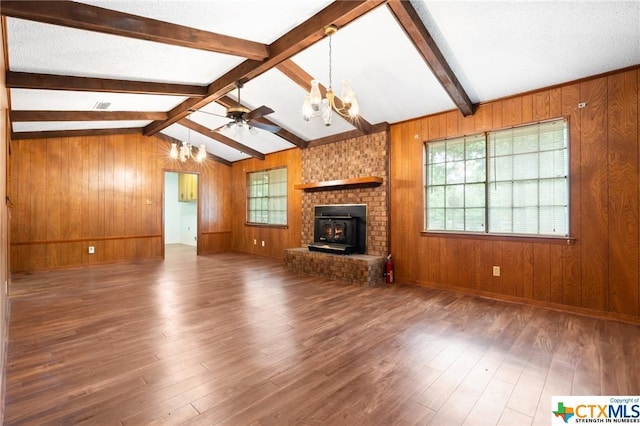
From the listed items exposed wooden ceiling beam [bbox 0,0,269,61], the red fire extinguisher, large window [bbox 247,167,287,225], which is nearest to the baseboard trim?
the red fire extinguisher

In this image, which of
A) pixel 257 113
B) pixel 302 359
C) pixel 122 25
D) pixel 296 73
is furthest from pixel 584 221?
pixel 122 25

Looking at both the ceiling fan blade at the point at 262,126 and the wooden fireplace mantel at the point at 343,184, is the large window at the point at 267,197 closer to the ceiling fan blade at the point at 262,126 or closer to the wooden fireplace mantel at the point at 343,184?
the wooden fireplace mantel at the point at 343,184

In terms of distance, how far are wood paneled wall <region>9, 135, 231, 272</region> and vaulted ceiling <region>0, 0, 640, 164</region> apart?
5.25 feet

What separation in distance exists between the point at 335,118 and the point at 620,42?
3.55 metres

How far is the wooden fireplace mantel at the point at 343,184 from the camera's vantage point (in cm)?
497

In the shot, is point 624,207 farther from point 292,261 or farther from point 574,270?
point 292,261

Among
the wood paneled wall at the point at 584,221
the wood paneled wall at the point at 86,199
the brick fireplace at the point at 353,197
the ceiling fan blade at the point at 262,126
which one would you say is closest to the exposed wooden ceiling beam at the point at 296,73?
the ceiling fan blade at the point at 262,126

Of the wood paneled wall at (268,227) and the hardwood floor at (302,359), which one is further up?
the wood paneled wall at (268,227)

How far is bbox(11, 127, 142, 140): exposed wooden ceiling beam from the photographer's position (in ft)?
18.0

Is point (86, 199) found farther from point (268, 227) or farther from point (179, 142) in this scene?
point (268, 227)

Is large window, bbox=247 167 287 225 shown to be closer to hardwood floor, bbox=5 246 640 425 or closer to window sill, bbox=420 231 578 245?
hardwood floor, bbox=5 246 640 425

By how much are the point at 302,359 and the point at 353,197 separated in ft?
11.7

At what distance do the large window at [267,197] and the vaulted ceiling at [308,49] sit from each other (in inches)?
110

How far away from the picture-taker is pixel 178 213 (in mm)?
10703
